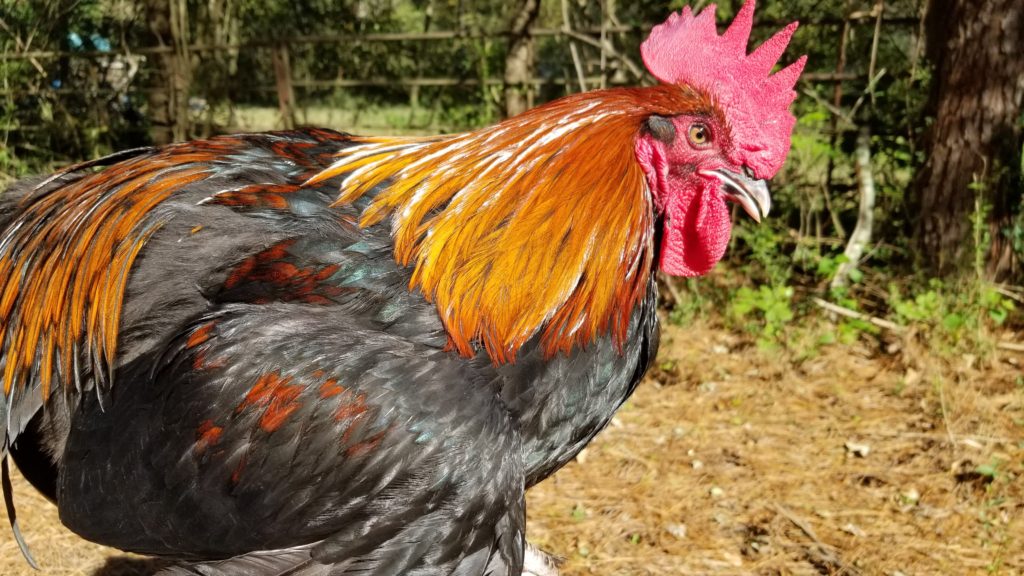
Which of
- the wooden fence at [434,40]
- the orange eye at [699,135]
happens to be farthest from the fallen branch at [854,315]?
the orange eye at [699,135]

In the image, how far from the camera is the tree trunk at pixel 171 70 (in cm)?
818

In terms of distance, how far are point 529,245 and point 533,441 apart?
1.97 ft

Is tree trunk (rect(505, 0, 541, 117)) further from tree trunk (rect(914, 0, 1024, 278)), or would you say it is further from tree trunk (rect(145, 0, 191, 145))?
tree trunk (rect(145, 0, 191, 145))

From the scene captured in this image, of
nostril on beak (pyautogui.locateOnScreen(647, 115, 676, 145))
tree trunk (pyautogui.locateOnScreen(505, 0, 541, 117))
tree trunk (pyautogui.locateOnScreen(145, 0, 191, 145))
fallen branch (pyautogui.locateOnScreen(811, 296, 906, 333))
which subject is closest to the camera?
nostril on beak (pyautogui.locateOnScreen(647, 115, 676, 145))

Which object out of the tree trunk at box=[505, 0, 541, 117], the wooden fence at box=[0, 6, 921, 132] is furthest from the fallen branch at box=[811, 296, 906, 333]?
the tree trunk at box=[505, 0, 541, 117]

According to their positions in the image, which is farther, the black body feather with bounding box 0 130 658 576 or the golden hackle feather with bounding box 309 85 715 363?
the golden hackle feather with bounding box 309 85 715 363

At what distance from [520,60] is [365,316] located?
5664 mm

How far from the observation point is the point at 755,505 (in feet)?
13.7

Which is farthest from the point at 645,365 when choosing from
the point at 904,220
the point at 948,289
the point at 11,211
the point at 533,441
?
the point at 904,220

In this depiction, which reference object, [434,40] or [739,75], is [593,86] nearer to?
[434,40]

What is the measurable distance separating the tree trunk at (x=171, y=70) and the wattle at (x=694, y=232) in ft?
23.2

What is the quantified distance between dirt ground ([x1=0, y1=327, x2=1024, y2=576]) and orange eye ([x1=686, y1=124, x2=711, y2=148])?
2.11m

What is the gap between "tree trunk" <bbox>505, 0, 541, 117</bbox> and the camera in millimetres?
7387

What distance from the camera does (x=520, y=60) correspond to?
7.57 m
